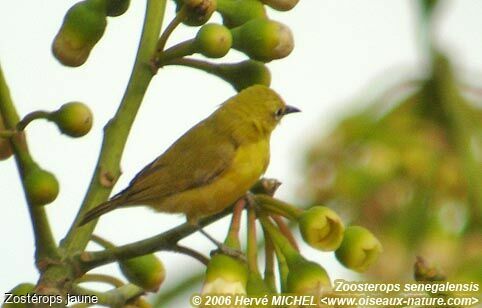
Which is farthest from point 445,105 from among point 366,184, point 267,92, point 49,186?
point 49,186

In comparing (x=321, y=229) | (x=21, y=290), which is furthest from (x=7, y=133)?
(x=321, y=229)

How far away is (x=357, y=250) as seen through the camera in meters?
1.98

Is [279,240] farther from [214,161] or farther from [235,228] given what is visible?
[214,161]

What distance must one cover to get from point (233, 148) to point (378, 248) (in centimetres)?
107

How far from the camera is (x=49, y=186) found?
1.84 metres

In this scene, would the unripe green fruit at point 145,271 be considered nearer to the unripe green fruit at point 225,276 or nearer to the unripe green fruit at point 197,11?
the unripe green fruit at point 225,276

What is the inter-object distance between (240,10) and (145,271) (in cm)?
62

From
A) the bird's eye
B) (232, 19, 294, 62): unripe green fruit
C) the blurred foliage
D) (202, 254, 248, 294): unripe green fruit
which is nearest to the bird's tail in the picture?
(202, 254, 248, 294): unripe green fruit

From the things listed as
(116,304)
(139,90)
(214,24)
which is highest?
(214,24)

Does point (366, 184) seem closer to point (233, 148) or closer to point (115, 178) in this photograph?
point (233, 148)

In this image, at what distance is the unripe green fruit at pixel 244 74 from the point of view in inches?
85.7

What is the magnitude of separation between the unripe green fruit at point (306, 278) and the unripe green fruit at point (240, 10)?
563 millimetres

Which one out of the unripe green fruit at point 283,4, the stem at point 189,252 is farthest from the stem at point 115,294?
the unripe green fruit at point 283,4

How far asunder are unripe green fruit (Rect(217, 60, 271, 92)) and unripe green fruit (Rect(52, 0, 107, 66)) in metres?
0.29
